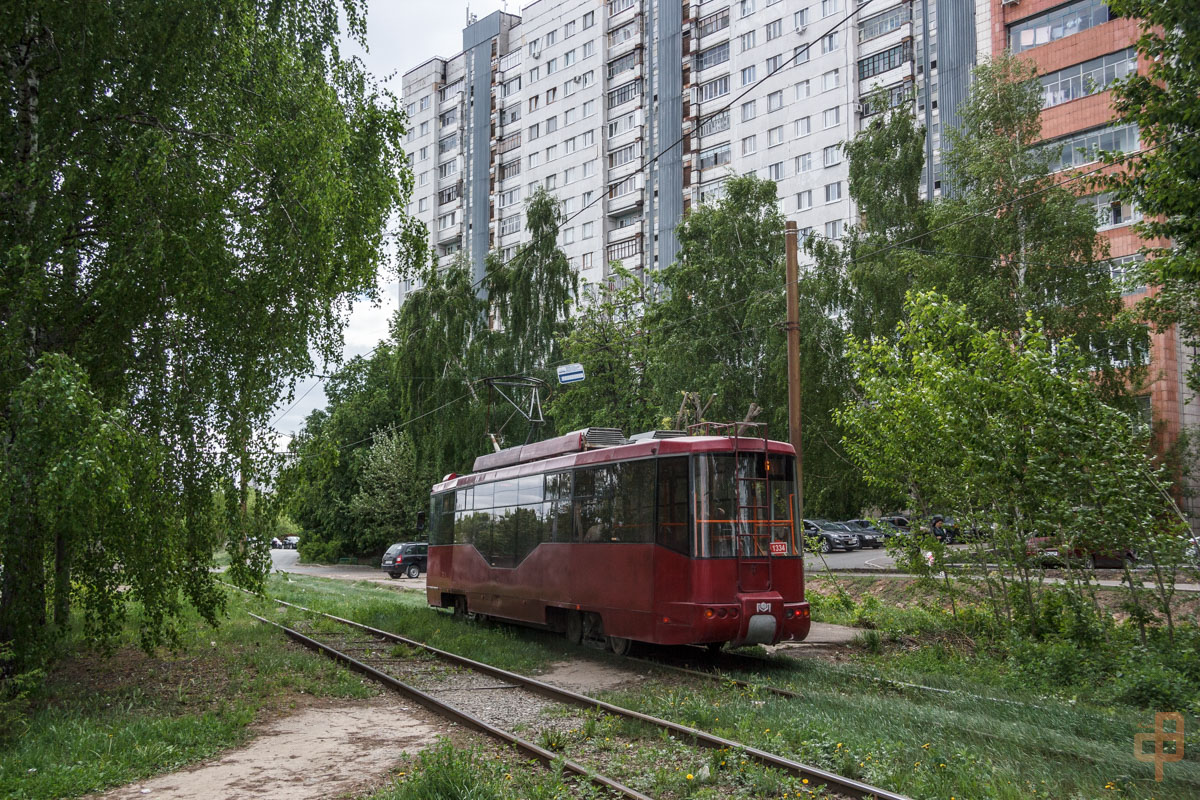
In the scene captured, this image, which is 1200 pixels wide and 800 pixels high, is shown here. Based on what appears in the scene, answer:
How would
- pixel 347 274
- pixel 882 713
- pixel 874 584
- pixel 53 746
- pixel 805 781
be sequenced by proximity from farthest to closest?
1. pixel 874 584
2. pixel 347 274
3. pixel 882 713
4. pixel 53 746
5. pixel 805 781

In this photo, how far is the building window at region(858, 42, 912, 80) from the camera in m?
46.7

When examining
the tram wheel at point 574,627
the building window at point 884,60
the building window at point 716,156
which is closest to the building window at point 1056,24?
the building window at point 884,60

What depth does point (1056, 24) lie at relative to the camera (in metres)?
36.4

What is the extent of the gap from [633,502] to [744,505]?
4.81ft

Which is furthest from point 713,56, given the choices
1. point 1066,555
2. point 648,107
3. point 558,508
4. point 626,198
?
point 1066,555

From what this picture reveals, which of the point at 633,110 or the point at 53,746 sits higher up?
the point at 633,110

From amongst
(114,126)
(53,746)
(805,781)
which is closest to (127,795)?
(53,746)

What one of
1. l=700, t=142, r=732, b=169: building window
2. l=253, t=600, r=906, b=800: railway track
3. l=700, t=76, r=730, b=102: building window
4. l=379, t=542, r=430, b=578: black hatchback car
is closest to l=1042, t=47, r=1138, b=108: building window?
l=700, t=142, r=732, b=169: building window

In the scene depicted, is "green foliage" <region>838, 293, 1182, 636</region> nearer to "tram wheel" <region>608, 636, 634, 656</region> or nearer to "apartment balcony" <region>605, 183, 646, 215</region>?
"tram wheel" <region>608, 636, 634, 656</region>

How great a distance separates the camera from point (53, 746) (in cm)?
816

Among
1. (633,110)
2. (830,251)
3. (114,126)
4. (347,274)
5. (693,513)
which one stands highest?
(633,110)

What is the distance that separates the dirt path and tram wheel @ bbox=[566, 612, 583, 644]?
4.35 meters

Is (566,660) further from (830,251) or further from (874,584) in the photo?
(830,251)

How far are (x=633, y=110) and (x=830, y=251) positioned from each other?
28557 mm
